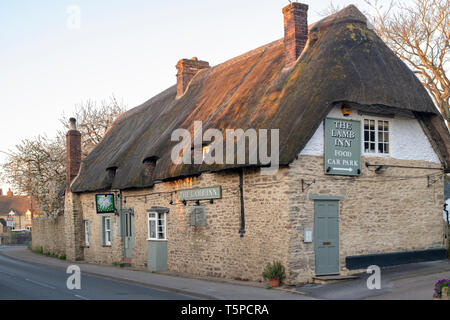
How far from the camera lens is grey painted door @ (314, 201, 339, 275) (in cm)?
1581

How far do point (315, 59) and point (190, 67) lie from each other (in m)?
13.3

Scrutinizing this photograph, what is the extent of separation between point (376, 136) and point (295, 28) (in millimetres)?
4637

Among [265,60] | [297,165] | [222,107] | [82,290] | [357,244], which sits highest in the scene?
[265,60]

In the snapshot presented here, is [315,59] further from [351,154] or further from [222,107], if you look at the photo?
[222,107]

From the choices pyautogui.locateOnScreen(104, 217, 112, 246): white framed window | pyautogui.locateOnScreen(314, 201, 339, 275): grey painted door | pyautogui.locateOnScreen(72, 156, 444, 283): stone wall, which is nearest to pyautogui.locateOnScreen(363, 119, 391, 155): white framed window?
pyautogui.locateOnScreen(72, 156, 444, 283): stone wall

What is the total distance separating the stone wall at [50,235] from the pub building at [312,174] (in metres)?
12.2

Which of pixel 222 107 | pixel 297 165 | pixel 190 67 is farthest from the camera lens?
pixel 190 67

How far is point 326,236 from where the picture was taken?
631 inches

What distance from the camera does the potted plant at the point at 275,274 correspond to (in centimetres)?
1511

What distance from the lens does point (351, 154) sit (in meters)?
16.7

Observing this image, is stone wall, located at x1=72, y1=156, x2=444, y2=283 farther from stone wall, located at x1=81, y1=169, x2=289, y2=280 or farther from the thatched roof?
the thatched roof
